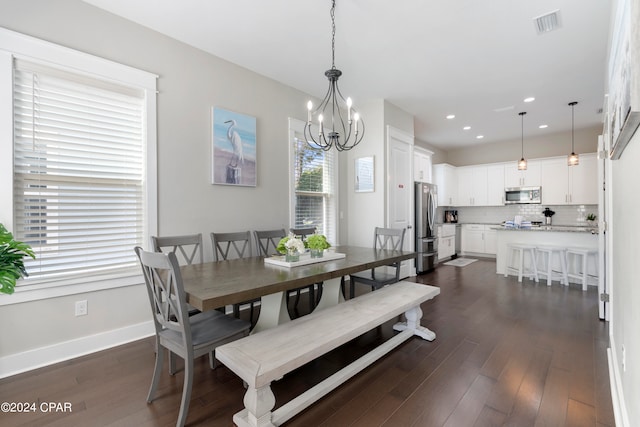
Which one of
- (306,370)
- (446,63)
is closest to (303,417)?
(306,370)

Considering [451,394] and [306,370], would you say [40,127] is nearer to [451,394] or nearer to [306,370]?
[306,370]

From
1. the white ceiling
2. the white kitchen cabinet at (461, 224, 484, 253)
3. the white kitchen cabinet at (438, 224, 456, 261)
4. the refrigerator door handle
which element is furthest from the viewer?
the white kitchen cabinet at (461, 224, 484, 253)

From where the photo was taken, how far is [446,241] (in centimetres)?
700

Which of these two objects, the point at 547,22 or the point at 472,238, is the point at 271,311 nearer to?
the point at 547,22

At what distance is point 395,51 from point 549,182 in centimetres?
563

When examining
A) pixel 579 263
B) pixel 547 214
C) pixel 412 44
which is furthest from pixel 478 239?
pixel 412 44

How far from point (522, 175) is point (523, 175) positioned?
0.02 m

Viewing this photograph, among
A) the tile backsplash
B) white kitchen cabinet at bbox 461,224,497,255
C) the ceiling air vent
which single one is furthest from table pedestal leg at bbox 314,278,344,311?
white kitchen cabinet at bbox 461,224,497,255

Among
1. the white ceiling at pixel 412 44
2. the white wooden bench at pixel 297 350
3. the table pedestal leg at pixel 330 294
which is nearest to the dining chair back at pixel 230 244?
the table pedestal leg at pixel 330 294

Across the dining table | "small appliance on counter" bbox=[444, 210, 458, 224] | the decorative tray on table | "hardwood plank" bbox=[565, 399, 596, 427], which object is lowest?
"hardwood plank" bbox=[565, 399, 596, 427]

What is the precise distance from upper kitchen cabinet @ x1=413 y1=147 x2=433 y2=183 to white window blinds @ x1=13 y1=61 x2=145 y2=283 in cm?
497

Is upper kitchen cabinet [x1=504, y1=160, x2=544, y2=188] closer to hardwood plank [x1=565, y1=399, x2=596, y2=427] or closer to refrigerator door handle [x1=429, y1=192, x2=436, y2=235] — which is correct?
refrigerator door handle [x1=429, y1=192, x2=436, y2=235]

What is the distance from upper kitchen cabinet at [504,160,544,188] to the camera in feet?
22.5

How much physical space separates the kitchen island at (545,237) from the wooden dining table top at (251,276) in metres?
3.45
